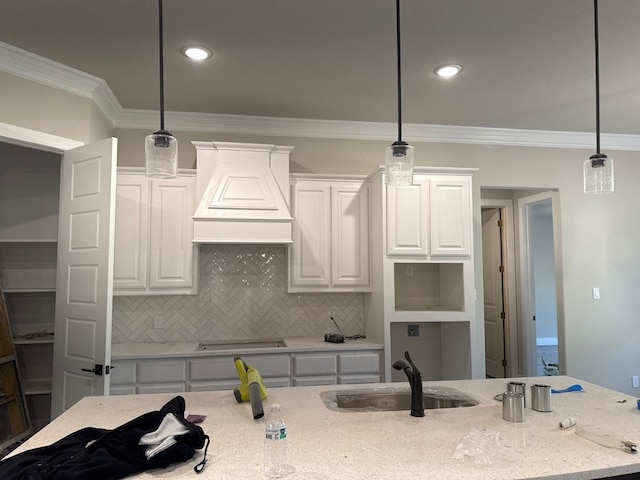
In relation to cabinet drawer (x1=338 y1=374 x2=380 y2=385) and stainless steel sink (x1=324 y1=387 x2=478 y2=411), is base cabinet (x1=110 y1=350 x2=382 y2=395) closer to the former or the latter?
cabinet drawer (x1=338 y1=374 x2=380 y2=385)

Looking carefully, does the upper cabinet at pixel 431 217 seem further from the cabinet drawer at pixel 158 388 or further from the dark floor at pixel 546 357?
the dark floor at pixel 546 357

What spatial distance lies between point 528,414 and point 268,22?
237 centimetres

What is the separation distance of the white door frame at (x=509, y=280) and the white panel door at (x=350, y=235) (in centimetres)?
229

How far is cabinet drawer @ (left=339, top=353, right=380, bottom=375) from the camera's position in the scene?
351cm

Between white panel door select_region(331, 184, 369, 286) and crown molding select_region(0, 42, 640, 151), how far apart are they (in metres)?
0.62

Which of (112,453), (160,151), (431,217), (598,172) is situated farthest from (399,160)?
(431,217)

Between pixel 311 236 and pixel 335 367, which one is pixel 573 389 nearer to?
pixel 335 367

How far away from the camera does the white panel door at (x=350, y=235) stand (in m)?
3.87

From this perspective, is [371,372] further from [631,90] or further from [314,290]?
[631,90]

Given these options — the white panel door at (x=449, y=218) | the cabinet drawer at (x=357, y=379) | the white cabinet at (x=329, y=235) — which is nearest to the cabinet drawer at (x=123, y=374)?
the white cabinet at (x=329, y=235)

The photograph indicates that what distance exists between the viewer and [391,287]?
11.8ft

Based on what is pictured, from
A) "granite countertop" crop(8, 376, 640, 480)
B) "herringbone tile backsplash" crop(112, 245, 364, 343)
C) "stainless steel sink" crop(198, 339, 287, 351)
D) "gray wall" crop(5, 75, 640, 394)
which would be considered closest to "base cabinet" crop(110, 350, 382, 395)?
"stainless steel sink" crop(198, 339, 287, 351)

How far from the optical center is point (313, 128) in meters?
4.09

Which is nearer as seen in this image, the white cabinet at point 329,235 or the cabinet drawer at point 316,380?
the cabinet drawer at point 316,380
